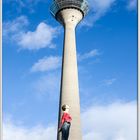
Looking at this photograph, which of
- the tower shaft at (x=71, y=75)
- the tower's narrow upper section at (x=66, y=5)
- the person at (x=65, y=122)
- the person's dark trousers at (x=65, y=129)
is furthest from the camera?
the tower's narrow upper section at (x=66, y=5)

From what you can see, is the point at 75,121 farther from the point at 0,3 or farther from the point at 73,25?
the point at 0,3

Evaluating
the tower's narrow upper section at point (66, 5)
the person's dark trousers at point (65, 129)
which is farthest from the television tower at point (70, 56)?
the person's dark trousers at point (65, 129)

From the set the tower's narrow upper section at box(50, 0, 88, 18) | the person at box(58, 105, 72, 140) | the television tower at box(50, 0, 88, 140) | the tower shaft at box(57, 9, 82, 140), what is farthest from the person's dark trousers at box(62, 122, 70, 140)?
the tower's narrow upper section at box(50, 0, 88, 18)

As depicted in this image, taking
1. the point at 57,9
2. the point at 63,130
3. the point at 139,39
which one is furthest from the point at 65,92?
the point at 63,130

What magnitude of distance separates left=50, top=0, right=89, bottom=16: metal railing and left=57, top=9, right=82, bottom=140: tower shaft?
6.46ft

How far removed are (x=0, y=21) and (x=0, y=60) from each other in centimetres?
298

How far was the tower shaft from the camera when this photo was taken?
69.4 meters

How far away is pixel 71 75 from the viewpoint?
241ft

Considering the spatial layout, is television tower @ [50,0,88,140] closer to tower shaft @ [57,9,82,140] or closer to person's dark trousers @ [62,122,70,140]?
tower shaft @ [57,9,82,140]

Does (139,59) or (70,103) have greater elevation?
(70,103)

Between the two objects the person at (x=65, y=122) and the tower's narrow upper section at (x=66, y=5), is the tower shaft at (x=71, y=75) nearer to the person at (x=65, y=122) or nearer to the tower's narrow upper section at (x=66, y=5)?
the tower's narrow upper section at (x=66, y=5)

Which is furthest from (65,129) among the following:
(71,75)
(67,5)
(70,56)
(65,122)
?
(67,5)

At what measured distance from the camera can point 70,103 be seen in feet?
232

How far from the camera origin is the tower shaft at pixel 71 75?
69.4 metres
